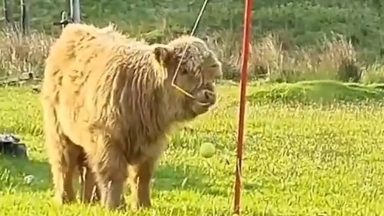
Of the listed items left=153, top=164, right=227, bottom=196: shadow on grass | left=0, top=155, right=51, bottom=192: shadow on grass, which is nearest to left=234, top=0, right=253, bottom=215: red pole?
left=153, top=164, right=227, bottom=196: shadow on grass

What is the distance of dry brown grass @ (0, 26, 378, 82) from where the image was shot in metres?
21.4

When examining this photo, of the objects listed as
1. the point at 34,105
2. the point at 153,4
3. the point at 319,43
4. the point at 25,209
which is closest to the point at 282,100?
the point at 34,105

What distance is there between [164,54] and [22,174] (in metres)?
2.88

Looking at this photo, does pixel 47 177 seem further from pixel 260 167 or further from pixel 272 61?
pixel 272 61

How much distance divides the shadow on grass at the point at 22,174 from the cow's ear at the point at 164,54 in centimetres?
193

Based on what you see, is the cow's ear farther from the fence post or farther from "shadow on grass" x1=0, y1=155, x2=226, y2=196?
the fence post

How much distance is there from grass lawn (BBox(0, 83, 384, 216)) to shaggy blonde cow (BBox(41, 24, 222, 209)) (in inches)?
13.6

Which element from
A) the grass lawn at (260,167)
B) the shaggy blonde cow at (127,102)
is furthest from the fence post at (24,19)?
the shaggy blonde cow at (127,102)

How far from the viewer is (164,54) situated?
8.09 m

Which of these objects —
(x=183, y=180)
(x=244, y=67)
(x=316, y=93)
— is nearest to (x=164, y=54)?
(x=244, y=67)

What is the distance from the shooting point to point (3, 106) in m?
16.4

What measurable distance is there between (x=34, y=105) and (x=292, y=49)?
13.2 meters

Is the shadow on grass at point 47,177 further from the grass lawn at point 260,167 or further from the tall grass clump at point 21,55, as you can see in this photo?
the tall grass clump at point 21,55

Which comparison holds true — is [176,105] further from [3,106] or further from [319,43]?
[319,43]
